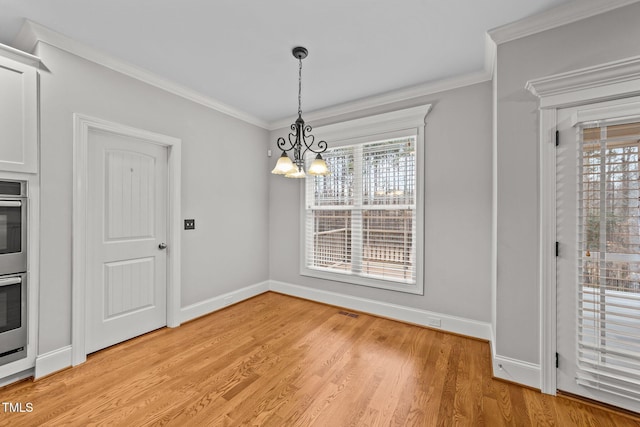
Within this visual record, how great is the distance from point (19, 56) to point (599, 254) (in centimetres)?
447

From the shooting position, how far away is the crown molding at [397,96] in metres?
2.83

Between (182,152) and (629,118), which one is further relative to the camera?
(182,152)

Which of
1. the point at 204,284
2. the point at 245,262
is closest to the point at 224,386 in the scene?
the point at 204,284

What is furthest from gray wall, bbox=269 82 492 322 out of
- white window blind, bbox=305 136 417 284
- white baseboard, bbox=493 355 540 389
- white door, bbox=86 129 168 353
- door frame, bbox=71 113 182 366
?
door frame, bbox=71 113 182 366

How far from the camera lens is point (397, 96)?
10.8 feet

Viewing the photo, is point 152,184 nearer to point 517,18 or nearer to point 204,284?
point 204,284

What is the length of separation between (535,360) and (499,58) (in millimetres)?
2416

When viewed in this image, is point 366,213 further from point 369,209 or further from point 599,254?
point 599,254

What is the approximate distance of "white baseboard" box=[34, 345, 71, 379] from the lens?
213 cm

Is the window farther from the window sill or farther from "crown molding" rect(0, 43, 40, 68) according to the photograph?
"crown molding" rect(0, 43, 40, 68)

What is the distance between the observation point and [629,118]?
1.75 meters

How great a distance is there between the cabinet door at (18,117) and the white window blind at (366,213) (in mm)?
2898

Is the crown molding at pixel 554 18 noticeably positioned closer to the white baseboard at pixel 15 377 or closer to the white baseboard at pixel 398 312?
the white baseboard at pixel 398 312

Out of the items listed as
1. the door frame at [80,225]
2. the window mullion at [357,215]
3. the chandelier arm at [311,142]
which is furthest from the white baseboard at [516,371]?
the door frame at [80,225]
